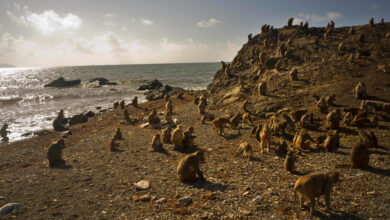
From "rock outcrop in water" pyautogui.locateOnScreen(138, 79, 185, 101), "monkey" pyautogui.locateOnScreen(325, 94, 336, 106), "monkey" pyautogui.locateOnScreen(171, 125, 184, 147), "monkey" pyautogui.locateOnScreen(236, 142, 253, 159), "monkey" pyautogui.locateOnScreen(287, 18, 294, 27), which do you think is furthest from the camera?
"rock outcrop in water" pyautogui.locateOnScreen(138, 79, 185, 101)

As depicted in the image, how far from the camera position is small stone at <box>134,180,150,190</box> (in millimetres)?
9007

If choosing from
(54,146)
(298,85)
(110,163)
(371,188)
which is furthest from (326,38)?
(54,146)

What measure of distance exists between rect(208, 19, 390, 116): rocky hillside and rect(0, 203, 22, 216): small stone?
620 inches

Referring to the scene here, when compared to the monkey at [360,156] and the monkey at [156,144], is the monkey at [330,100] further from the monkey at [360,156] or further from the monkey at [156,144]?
the monkey at [156,144]

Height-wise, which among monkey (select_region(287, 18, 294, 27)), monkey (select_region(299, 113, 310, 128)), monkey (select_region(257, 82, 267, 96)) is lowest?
monkey (select_region(299, 113, 310, 128))

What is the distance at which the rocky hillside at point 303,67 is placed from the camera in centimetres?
1787

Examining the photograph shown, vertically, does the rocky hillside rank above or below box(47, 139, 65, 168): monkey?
above

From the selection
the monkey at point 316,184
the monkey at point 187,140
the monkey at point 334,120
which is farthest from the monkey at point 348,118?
the monkey at point 187,140

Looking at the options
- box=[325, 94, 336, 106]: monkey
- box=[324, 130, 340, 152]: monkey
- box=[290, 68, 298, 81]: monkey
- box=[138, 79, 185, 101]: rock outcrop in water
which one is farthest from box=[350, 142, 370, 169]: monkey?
box=[138, 79, 185, 101]: rock outcrop in water

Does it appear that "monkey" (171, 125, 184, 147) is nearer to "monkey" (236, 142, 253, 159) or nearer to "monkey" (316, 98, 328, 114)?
"monkey" (236, 142, 253, 159)

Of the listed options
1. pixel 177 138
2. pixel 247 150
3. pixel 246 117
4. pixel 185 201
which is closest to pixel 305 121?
pixel 246 117

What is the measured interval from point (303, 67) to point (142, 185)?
18657 mm

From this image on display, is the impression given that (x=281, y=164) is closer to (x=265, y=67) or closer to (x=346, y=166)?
(x=346, y=166)

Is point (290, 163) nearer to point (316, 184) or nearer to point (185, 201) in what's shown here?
point (316, 184)
